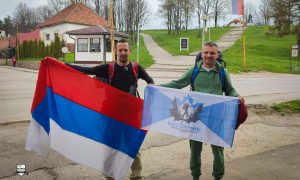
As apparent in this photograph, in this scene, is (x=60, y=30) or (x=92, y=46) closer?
(x=92, y=46)

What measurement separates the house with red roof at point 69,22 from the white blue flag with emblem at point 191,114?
5467cm

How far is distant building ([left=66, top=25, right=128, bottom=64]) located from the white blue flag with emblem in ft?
116

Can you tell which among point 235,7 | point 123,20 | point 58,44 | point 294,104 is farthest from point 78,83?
point 123,20

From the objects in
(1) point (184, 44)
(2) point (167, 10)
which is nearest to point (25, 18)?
(2) point (167, 10)

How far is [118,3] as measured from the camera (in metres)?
66.6

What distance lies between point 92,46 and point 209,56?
1446 inches

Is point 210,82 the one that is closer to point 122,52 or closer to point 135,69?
point 135,69

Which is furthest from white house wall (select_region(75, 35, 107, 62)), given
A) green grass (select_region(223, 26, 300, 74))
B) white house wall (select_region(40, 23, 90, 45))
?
white house wall (select_region(40, 23, 90, 45))

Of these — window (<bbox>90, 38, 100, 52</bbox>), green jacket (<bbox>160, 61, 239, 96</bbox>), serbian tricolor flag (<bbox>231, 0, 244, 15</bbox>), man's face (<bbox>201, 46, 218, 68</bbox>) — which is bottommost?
green jacket (<bbox>160, 61, 239, 96</bbox>)

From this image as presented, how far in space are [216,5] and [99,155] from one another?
83976 mm

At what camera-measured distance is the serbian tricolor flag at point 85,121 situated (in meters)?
4.97

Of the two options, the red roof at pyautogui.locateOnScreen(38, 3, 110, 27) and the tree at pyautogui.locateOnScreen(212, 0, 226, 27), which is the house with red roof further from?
the tree at pyautogui.locateOnScreen(212, 0, 226, 27)

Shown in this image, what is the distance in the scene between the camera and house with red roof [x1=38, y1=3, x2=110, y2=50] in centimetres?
5896

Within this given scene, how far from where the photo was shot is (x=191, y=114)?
487 cm
